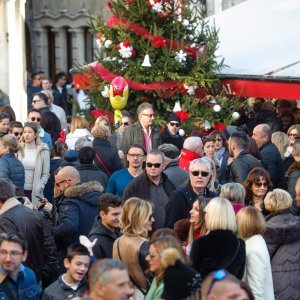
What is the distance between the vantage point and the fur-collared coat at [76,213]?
39.2 feet

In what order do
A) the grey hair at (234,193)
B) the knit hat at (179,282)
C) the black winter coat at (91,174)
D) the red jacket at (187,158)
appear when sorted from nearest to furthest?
the knit hat at (179,282), the grey hair at (234,193), the black winter coat at (91,174), the red jacket at (187,158)

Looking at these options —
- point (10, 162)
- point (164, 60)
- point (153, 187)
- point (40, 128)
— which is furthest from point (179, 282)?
point (164, 60)

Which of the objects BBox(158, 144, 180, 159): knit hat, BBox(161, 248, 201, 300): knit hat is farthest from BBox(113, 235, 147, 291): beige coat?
BBox(158, 144, 180, 159): knit hat

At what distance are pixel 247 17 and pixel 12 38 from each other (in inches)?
230

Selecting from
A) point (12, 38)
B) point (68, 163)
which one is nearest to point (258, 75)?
point (68, 163)

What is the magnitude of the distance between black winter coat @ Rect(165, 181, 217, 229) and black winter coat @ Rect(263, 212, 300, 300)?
3.45ft

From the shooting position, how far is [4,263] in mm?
9469

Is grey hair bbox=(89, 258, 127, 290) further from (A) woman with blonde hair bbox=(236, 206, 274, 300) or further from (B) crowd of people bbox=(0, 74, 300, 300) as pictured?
(A) woman with blonde hair bbox=(236, 206, 274, 300)

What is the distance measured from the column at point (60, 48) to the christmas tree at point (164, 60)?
1761 centimetres

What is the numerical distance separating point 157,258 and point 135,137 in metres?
6.97

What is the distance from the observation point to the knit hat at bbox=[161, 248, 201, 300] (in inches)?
320

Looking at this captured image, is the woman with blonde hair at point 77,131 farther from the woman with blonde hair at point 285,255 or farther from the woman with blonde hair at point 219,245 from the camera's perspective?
the woman with blonde hair at point 219,245

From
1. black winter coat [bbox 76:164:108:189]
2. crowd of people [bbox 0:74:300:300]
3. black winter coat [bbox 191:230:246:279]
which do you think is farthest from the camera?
black winter coat [bbox 76:164:108:189]

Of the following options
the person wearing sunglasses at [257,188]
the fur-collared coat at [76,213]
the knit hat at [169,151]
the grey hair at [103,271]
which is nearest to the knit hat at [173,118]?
the knit hat at [169,151]
